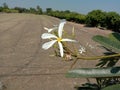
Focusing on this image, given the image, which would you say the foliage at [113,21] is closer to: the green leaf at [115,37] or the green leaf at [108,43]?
the green leaf at [115,37]

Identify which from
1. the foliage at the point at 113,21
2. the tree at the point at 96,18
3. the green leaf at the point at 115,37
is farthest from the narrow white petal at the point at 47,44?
the tree at the point at 96,18

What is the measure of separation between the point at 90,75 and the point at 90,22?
3515 cm

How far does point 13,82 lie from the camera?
750 centimetres

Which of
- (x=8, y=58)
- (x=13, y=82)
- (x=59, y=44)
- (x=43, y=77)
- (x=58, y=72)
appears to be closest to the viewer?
(x=59, y=44)

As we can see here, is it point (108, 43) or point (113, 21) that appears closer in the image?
point (108, 43)

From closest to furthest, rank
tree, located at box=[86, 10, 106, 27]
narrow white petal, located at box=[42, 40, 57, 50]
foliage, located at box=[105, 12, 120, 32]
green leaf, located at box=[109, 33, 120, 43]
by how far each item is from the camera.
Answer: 1. narrow white petal, located at box=[42, 40, 57, 50]
2. green leaf, located at box=[109, 33, 120, 43]
3. foliage, located at box=[105, 12, 120, 32]
4. tree, located at box=[86, 10, 106, 27]

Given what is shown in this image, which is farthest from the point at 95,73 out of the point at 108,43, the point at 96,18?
the point at 96,18

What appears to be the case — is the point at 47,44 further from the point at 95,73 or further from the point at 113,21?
the point at 113,21

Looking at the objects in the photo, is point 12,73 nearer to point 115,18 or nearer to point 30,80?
point 30,80

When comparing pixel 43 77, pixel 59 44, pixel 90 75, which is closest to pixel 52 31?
pixel 59 44

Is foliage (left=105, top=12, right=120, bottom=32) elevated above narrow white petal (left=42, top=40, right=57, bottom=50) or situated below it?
below

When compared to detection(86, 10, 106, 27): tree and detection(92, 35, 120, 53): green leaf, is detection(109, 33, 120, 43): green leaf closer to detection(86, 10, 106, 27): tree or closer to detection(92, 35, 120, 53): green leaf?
detection(92, 35, 120, 53): green leaf

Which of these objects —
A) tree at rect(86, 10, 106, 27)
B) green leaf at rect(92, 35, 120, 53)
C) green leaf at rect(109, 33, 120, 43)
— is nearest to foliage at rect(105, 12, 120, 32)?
tree at rect(86, 10, 106, 27)

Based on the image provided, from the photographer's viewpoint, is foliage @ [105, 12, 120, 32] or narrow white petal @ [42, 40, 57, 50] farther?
foliage @ [105, 12, 120, 32]
